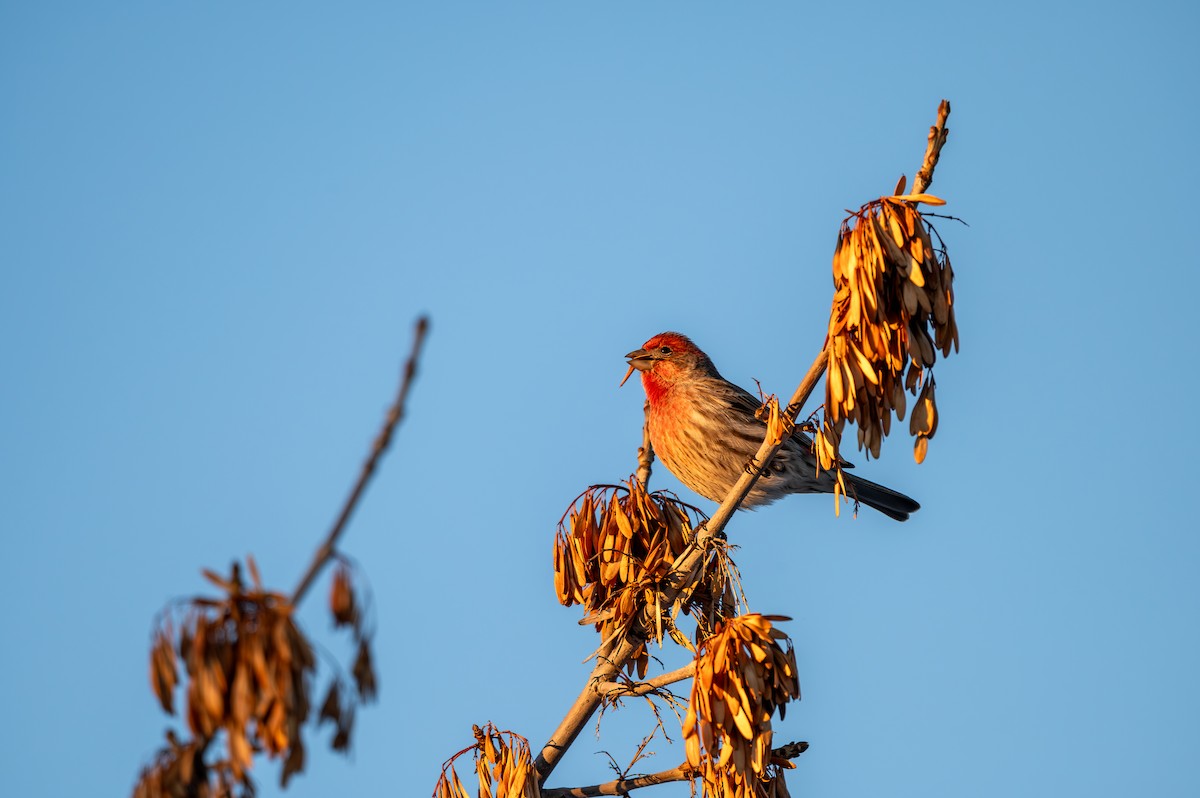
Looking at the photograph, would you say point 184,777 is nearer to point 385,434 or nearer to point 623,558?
point 385,434

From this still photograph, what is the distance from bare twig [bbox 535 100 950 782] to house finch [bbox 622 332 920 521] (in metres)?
3.81

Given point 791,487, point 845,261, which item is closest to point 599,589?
point 845,261

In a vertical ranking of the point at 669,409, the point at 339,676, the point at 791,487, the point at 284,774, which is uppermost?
the point at 669,409

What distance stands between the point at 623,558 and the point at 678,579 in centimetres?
27

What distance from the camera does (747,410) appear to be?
924cm

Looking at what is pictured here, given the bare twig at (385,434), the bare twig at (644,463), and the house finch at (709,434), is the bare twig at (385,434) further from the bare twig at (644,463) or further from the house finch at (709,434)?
the house finch at (709,434)

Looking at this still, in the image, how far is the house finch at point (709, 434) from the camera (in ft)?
29.3

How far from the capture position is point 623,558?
16.6 feet

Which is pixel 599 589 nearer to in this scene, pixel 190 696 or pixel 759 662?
pixel 759 662

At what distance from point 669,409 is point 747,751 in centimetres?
537

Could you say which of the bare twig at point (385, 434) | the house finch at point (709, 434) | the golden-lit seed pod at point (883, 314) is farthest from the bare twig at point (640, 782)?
the house finch at point (709, 434)

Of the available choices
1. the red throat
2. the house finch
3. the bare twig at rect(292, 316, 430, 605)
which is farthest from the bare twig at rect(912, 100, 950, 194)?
the red throat

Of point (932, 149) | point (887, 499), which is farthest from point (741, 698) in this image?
point (887, 499)

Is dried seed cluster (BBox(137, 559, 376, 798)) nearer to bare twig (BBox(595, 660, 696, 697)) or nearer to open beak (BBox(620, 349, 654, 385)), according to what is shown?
bare twig (BBox(595, 660, 696, 697))
